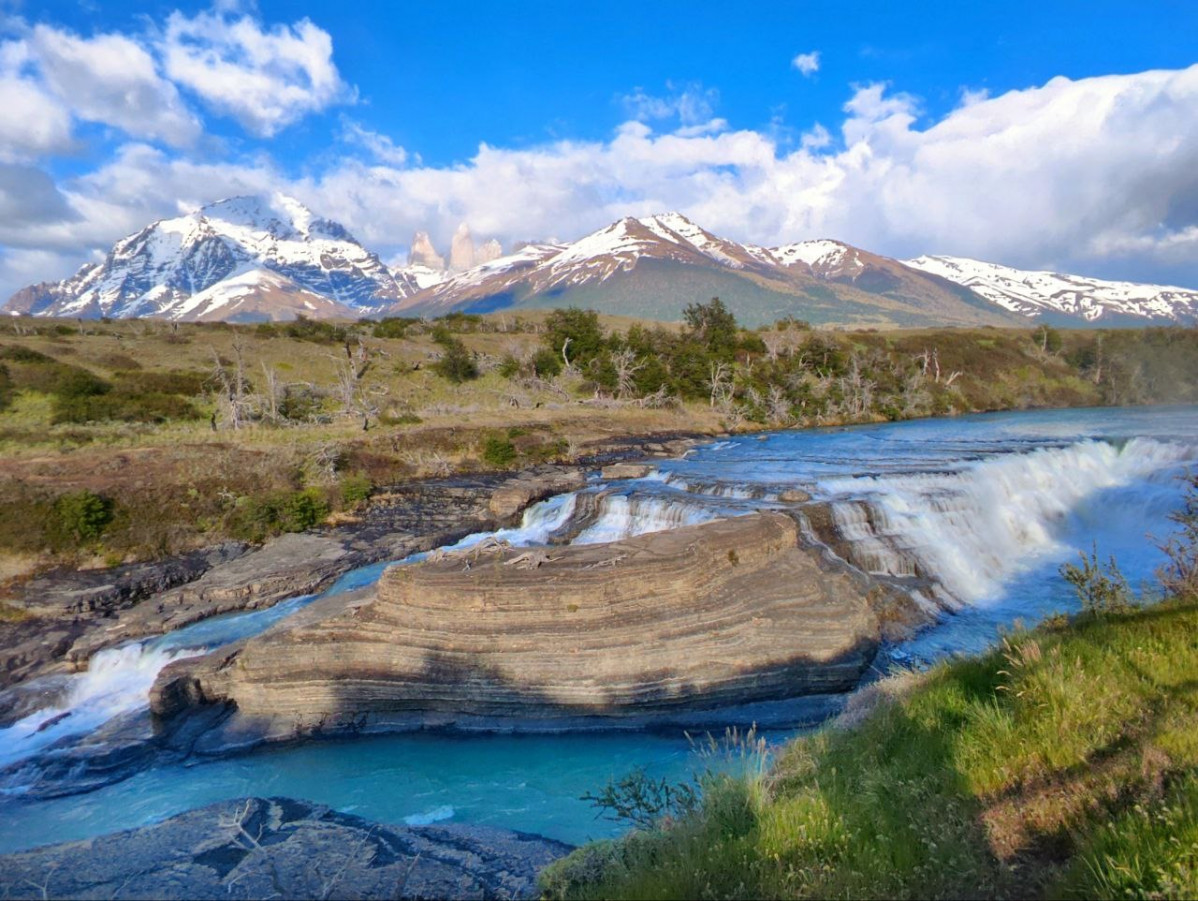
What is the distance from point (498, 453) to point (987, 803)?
28583mm

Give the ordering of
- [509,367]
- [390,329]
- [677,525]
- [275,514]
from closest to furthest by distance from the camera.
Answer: [677,525], [275,514], [509,367], [390,329]

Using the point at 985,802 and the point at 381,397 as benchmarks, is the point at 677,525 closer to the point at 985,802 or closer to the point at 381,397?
the point at 985,802

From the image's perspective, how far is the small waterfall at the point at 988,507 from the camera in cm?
1672

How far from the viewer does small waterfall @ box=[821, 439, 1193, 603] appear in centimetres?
1672

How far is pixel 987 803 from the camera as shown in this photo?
4.20 metres

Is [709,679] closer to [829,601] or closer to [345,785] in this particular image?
[829,601]

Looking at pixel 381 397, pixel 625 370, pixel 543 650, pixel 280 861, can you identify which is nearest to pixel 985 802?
pixel 280 861

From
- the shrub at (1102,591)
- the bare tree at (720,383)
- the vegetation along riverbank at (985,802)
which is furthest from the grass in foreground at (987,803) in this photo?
the bare tree at (720,383)

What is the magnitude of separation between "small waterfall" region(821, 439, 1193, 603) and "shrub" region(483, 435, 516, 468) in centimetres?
1610

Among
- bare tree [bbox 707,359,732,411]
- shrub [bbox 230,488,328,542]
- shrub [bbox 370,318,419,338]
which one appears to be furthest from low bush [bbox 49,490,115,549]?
shrub [bbox 370,318,419,338]

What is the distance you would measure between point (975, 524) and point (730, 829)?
18283 millimetres

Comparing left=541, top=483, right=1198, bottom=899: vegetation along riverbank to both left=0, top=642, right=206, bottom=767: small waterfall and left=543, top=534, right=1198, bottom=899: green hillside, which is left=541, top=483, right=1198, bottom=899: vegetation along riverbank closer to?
left=543, top=534, right=1198, bottom=899: green hillside

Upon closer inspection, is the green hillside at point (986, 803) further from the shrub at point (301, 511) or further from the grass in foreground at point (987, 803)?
the shrub at point (301, 511)

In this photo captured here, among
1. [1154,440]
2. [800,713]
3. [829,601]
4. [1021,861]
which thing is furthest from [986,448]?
[1021,861]
